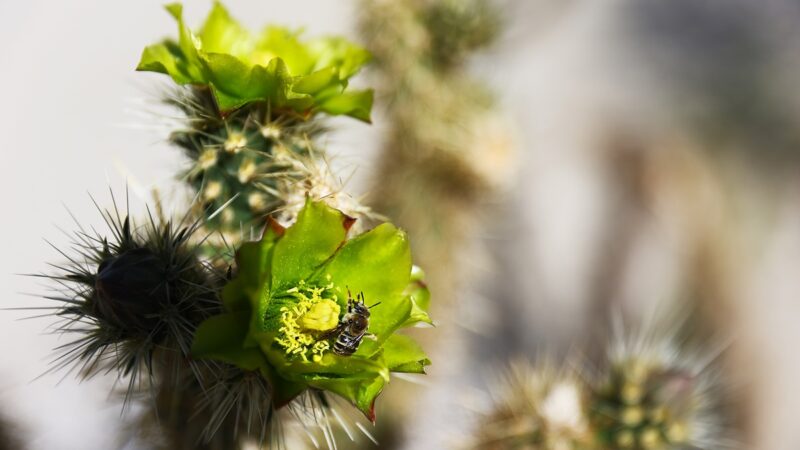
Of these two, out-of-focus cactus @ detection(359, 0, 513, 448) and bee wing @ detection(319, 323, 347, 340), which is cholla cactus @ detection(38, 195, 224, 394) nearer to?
bee wing @ detection(319, 323, 347, 340)

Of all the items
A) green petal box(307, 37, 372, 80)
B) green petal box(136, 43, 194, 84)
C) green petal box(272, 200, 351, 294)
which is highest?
green petal box(307, 37, 372, 80)

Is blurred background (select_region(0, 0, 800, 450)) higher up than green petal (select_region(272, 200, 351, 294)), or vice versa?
blurred background (select_region(0, 0, 800, 450))

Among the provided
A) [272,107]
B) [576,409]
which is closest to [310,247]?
[272,107]

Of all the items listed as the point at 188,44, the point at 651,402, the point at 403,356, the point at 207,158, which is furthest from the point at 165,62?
the point at 651,402

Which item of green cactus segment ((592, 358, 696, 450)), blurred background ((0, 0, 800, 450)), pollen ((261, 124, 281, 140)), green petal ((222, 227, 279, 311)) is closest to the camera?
green petal ((222, 227, 279, 311))

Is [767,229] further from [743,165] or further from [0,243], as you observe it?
[0,243]

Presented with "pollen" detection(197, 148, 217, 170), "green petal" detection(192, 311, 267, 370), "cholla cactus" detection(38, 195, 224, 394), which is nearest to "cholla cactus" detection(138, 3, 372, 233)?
"pollen" detection(197, 148, 217, 170)
